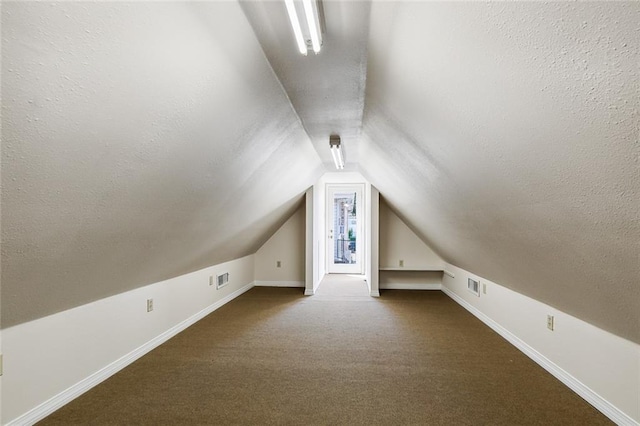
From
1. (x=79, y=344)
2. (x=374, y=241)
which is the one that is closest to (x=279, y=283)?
(x=374, y=241)

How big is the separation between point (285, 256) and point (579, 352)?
470 cm

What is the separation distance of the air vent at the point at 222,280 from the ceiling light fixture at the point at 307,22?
3784 mm

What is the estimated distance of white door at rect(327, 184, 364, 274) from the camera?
7672 millimetres

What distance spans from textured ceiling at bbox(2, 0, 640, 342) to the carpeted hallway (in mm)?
694

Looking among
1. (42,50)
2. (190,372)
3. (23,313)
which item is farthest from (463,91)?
(190,372)

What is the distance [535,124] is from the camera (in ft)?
3.79

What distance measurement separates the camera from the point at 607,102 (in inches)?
Result: 34.5

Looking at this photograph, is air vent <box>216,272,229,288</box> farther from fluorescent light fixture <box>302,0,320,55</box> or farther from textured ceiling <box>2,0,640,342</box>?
fluorescent light fixture <box>302,0,320,55</box>

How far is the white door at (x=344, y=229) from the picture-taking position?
302 inches

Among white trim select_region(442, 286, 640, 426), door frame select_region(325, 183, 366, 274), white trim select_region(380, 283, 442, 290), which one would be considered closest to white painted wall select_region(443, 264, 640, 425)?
white trim select_region(442, 286, 640, 426)

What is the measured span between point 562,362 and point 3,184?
344 centimetres

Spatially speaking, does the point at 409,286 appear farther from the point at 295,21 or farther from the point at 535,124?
the point at 295,21

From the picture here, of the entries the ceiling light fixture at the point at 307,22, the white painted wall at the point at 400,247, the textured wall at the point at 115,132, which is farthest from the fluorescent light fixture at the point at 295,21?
the white painted wall at the point at 400,247

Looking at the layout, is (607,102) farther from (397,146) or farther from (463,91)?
(397,146)
